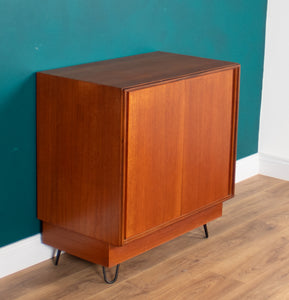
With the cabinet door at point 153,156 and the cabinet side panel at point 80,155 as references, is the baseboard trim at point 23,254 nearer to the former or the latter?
the cabinet side panel at point 80,155

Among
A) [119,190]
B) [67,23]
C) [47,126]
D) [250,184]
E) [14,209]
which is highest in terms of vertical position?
[67,23]

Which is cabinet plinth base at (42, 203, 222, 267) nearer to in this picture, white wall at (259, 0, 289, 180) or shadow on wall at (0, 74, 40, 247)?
shadow on wall at (0, 74, 40, 247)

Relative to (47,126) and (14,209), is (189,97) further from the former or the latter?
(14,209)

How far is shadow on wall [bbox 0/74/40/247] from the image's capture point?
8.46ft

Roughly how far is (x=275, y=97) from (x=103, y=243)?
1.89 metres

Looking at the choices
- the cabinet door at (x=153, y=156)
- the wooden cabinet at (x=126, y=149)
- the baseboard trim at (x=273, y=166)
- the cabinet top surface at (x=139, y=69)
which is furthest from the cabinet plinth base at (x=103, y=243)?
the baseboard trim at (x=273, y=166)

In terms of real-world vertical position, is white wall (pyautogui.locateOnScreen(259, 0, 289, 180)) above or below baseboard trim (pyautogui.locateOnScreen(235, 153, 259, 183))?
above

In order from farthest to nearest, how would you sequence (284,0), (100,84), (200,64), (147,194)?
(284,0) → (200,64) → (147,194) → (100,84)

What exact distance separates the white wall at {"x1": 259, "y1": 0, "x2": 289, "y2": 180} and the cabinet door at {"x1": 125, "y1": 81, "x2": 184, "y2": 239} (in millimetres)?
1491

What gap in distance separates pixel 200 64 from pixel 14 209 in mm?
1082

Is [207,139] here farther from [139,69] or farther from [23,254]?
[23,254]

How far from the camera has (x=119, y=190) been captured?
2.44 m

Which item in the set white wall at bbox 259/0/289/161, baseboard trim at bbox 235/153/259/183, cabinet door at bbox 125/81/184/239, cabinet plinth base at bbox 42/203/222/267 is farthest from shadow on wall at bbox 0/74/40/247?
white wall at bbox 259/0/289/161

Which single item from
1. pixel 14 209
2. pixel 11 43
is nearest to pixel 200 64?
pixel 11 43
